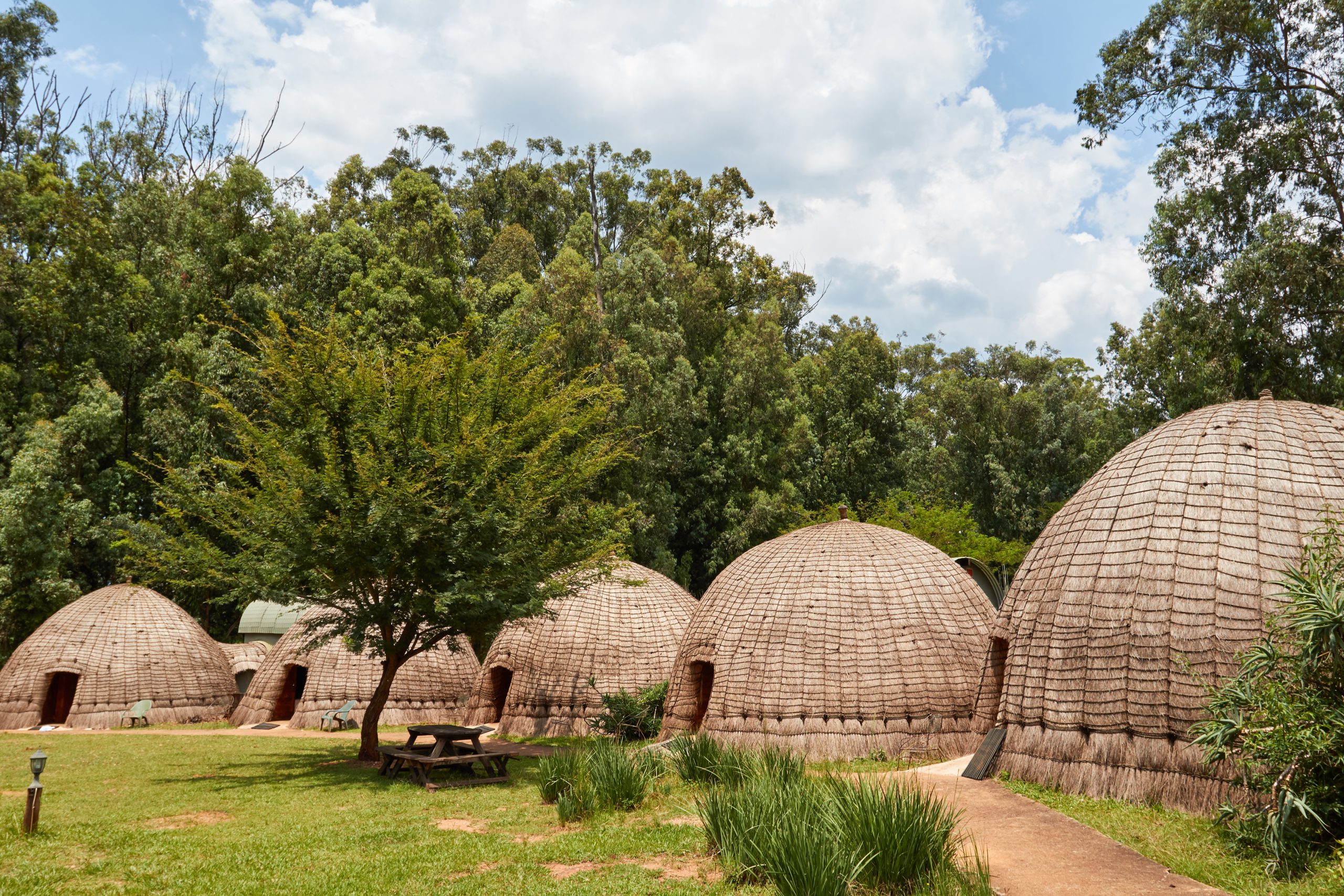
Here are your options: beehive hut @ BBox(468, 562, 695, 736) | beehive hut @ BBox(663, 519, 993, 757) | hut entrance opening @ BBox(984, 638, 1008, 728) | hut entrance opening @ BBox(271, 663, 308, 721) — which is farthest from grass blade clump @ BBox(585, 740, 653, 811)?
hut entrance opening @ BBox(271, 663, 308, 721)

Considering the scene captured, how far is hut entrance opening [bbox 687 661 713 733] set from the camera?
56.7 feet

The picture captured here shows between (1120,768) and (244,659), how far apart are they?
93.0 ft

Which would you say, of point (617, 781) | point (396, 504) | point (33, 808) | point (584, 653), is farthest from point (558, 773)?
point (584, 653)

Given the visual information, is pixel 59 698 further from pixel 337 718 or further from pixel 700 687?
pixel 700 687

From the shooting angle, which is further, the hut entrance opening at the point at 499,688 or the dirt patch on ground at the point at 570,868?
the hut entrance opening at the point at 499,688

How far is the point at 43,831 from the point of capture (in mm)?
10750

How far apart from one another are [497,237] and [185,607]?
25.1 metres

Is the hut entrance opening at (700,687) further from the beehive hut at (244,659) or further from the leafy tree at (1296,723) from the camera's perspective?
the beehive hut at (244,659)

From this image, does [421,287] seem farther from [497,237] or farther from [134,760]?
[134,760]

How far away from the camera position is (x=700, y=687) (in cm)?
1748

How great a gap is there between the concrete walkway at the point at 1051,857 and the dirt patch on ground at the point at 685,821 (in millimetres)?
2944

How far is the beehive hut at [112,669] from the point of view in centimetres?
2442

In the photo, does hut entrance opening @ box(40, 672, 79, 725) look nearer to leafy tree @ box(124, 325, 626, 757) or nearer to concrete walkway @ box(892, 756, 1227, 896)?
leafy tree @ box(124, 325, 626, 757)

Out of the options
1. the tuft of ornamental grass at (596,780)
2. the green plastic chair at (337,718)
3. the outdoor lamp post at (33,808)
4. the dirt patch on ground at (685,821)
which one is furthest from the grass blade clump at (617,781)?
the green plastic chair at (337,718)
